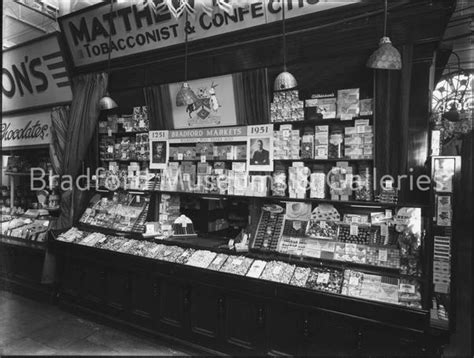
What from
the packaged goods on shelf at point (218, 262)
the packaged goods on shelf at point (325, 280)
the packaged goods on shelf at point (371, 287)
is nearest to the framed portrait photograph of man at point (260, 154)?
the packaged goods on shelf at point (218, 262)

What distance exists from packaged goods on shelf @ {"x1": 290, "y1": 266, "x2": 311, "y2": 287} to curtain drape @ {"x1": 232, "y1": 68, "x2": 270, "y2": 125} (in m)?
1.69

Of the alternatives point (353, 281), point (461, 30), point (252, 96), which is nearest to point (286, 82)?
point (252, 96)

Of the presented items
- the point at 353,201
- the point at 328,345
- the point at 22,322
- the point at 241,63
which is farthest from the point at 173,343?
the point at 241,63

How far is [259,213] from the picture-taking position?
3.99 m

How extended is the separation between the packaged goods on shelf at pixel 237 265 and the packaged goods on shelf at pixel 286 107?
1.63 metres

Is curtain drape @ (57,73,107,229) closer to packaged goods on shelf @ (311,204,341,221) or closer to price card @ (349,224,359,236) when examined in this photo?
packaged goods on shelf @ (311,204,341,221)

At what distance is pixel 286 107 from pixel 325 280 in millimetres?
1913

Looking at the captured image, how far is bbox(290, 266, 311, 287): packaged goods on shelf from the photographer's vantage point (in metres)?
3.25

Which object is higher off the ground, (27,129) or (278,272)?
(27,129)

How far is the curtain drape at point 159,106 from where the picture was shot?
444 cm

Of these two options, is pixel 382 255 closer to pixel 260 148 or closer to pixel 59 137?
pixel 260 148

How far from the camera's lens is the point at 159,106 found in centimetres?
449

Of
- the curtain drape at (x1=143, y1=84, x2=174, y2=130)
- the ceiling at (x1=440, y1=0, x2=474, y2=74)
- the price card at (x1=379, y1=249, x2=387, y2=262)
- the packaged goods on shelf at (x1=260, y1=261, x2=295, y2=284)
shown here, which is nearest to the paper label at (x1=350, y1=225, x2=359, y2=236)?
the price card at (x1=379, y1=249, x2=387, y2=262)

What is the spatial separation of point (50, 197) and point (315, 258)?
4.85 m
